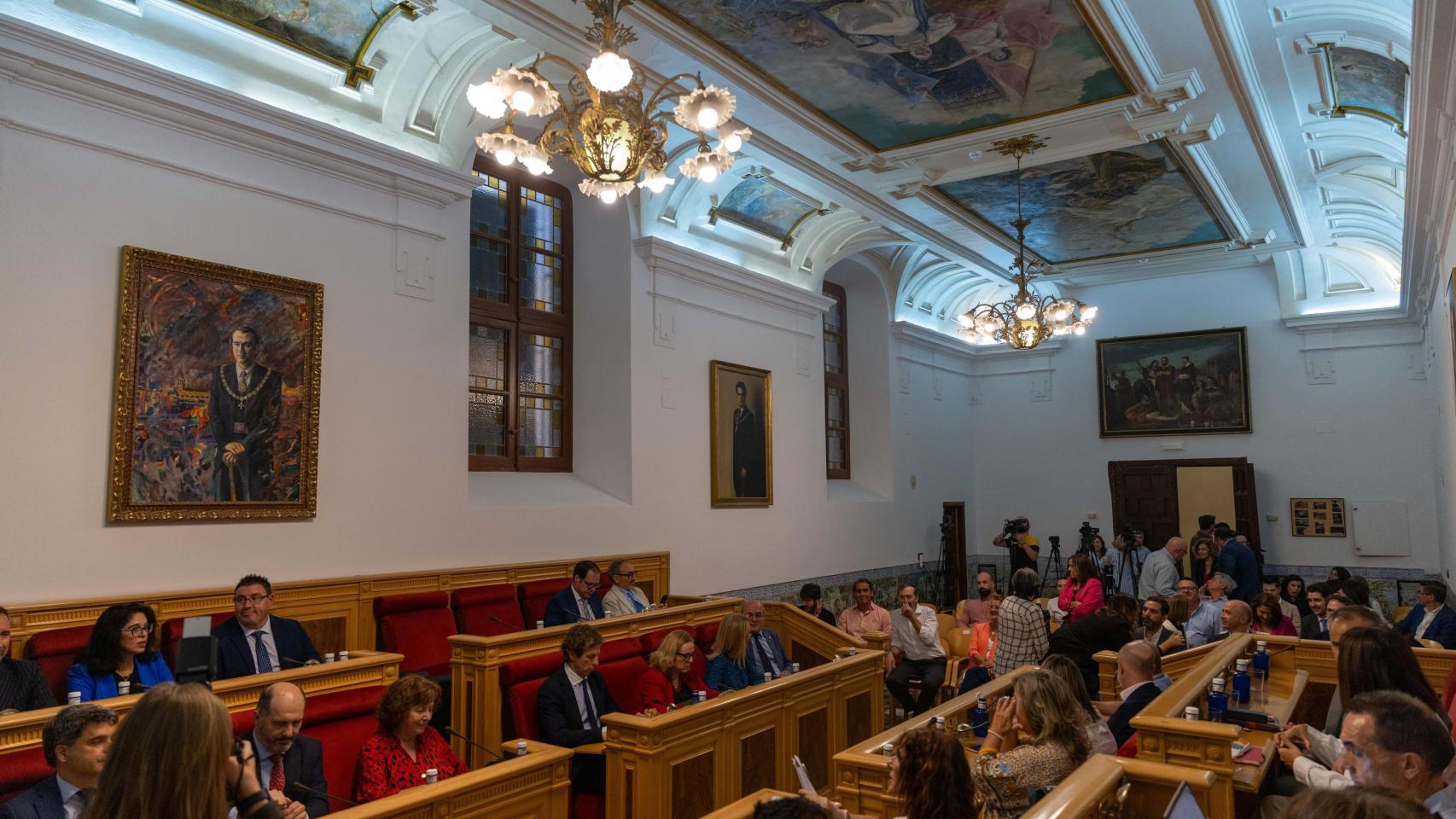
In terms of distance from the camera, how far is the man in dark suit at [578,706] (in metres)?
5.53

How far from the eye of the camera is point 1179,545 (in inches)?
471

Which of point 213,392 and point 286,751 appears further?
point 213,392

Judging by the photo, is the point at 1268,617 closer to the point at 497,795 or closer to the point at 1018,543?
the point at 497,795

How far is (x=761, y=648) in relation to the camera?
763 cm

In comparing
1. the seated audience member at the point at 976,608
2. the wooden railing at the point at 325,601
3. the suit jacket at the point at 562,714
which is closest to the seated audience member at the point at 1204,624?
the seated audience member at the point at 976,608

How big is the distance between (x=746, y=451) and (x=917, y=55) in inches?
221

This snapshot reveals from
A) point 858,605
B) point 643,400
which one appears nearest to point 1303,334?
point 858,605

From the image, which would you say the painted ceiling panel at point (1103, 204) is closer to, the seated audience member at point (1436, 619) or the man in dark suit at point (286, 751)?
the seated audience member at point (1436, 619)

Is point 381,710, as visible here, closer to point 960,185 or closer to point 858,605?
point 858,605

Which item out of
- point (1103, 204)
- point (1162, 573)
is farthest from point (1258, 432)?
point (1103, 204)

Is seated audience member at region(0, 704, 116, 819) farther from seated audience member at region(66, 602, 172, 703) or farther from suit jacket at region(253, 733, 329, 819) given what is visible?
seated audience member at region(66, 602, 172, 703)

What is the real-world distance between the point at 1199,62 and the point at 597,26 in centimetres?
522

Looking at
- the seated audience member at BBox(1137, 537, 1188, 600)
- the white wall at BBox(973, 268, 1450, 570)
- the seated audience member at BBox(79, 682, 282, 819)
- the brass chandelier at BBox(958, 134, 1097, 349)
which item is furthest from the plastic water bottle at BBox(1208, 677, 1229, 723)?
the white wall at BBox(973, 268, 1450, 570)

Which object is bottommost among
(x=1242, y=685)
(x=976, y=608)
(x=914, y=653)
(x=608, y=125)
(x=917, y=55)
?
(x=914, y=653)
